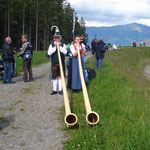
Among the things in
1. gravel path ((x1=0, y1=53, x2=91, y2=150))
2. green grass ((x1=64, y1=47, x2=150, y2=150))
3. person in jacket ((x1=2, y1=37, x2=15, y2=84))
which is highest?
person in jacket ((x1=2, y1=37, x2=15, y2=84))

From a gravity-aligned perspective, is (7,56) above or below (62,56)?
below

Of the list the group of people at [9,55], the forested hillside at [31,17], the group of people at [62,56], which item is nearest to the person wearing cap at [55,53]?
the group of people at [62,56]

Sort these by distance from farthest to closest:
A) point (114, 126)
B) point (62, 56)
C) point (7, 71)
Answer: point (7, 71) → point (62, 56) → point (114, 126)

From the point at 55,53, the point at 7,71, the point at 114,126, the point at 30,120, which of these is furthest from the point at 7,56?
the point at 114,126

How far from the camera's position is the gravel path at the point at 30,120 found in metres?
4.05

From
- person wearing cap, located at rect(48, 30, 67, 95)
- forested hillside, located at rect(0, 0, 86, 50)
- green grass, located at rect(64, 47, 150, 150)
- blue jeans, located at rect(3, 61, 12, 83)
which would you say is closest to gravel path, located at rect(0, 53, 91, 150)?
green grass, located at rect(64, 47, 150, 150)

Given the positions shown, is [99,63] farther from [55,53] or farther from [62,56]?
[55,53]

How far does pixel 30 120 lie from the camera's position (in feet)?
17.2

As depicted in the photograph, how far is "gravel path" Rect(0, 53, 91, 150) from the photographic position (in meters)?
Result: 4.05

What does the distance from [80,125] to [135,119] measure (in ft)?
3.43

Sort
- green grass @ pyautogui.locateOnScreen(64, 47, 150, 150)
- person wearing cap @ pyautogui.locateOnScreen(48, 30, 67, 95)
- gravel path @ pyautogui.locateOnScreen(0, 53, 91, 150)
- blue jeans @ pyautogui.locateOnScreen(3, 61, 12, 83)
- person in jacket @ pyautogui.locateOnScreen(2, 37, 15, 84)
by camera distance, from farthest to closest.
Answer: blue jeans @ pyautogui.locateOnScreen(3, 61, 12, 83) → person in jacket @ pyautogui.locateOnScreen(2, 37, 15, 84) → person wearing cap @ pyautogui.locateOnScreen(48, 30, 67, 95) → gravel path @ pyautogui.locateOnScreen(0, 53, 91, 150) → green grass @ pyautogui.locateOnScreen(64, 47, 150, 150)

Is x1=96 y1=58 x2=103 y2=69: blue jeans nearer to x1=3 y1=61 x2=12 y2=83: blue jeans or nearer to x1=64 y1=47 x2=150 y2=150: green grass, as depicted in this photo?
x1=3 y1=61 x2=12 y2=83: blue jeans

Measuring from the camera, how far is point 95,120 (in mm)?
4664

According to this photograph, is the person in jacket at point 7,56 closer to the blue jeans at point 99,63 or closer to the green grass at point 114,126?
the green grass at point 114,126
